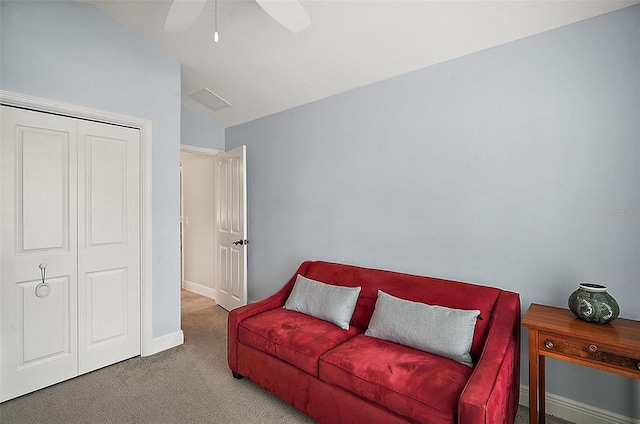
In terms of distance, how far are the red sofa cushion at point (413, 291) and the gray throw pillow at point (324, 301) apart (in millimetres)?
101

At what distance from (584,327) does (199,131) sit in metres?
4.17

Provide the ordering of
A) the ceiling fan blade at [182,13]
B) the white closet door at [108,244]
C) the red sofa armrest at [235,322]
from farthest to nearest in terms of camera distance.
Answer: the white closet door at [108,244] → the red sofa armrest at [235,322] → the ceiling fan blade at [182,13]

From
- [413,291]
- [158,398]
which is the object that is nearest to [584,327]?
[413,291]

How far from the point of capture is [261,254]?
3.99 m

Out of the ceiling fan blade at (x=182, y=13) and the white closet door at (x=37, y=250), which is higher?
the ceiling fan blade at (x=182, y=13)

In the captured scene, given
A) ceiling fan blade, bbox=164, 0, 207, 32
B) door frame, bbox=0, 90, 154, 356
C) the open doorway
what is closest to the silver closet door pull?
door frame, bbox=0, 90, 154, 356

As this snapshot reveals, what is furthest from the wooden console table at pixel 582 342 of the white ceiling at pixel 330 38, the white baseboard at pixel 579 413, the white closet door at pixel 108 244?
the white closet door at pixel 108 244

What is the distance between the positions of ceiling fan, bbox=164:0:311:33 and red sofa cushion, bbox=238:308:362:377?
1.87 m

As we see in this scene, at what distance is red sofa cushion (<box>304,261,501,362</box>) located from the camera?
2.01 meters

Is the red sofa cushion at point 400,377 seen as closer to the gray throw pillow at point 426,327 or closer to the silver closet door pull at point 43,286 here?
the gray throw pillow at point 426,327

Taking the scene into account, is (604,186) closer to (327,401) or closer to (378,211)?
(378,211)

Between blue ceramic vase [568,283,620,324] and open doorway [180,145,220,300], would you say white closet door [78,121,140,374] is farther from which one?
blue ceramic vase [568,283,620,324]

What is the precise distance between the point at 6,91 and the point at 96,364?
213 cm

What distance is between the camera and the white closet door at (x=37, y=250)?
2256 mm
